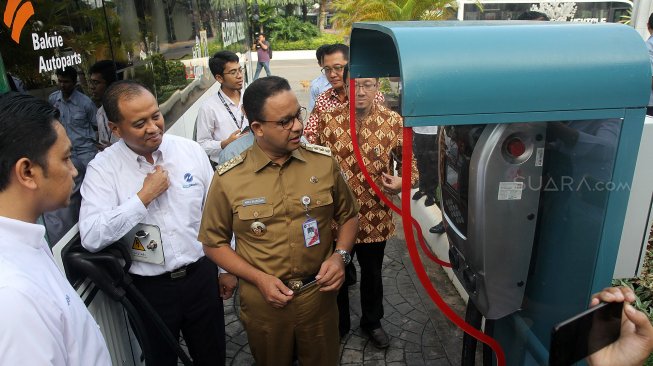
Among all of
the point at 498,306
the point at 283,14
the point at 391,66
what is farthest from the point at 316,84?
the point at 283,14

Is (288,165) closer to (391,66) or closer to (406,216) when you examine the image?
(406,216)

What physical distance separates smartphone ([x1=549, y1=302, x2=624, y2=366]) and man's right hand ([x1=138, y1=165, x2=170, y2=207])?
5.29 feet

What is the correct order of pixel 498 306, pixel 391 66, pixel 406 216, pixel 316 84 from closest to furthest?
1. pixel 406 216
2. pixel 498 306
3. pixel 391 66
4. pixel 316 84

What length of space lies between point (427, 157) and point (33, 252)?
1868mm

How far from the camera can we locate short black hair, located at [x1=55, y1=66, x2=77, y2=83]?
6.85 ft

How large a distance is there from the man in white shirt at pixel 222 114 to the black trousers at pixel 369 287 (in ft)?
A: 5.12

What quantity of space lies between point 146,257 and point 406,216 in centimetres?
122

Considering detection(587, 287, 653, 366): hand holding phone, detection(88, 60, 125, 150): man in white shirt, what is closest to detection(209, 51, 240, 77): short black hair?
detection(88, 60, 125, 150): man in white shirt

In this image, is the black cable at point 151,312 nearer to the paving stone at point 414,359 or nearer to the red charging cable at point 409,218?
the red charging cable at point 409,218

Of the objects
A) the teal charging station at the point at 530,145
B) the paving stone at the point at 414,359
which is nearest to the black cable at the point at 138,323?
the teal charging station at the point at 530,145

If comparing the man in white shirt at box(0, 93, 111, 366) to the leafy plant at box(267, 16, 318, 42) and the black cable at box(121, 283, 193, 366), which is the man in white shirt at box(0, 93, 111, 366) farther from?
the leafy plant at box(267, 16, 318, 42)

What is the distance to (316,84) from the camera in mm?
5109

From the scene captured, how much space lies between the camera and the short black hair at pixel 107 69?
257 centimetres

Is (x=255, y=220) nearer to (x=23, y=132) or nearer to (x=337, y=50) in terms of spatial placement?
(x=23, y=132)
